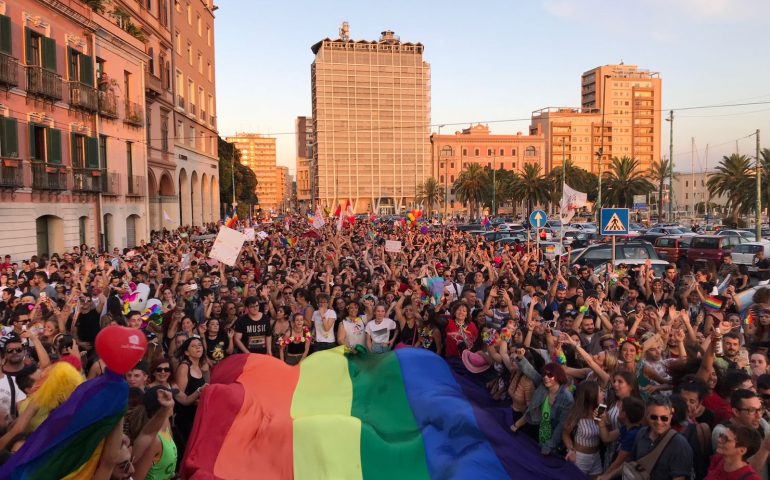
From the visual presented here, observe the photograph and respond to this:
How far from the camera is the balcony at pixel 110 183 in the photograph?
99.3 feet

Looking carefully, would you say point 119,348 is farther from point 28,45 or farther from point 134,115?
point 134,115

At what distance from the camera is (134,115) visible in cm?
3397

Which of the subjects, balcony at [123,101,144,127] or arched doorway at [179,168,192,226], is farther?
arched doorway at [179,168,192,226]

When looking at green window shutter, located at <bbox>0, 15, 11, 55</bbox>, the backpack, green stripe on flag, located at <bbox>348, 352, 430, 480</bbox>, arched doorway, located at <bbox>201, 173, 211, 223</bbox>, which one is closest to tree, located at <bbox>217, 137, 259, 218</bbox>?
arched doorway, located at <bbox>201, 173, 211, 223</bbox>

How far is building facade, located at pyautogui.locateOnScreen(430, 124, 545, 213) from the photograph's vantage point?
408 feet

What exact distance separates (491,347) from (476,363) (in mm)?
788

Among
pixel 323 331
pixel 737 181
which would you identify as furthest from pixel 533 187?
pixel 323 331

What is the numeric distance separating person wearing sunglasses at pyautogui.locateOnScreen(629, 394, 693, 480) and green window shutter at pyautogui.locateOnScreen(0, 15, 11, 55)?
24.4m

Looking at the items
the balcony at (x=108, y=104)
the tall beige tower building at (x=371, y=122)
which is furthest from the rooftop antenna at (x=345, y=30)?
the balcony at (x=108, y=104)

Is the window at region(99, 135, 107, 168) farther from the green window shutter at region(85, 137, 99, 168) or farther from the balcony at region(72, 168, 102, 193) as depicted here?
the balcony at region(72, 168, 102, 193)

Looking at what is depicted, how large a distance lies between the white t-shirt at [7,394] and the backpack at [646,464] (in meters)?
5.44

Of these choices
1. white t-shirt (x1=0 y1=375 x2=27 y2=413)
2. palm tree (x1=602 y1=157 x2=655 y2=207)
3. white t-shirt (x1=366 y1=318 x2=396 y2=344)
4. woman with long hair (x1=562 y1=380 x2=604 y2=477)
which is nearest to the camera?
white t-shirt (x1=0 y1=375 x2=27 y2=413)

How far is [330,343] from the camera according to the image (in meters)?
10.4

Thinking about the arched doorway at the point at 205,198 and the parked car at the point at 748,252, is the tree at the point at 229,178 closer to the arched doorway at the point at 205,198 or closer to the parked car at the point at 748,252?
the arched doorway at the point at 205,198
